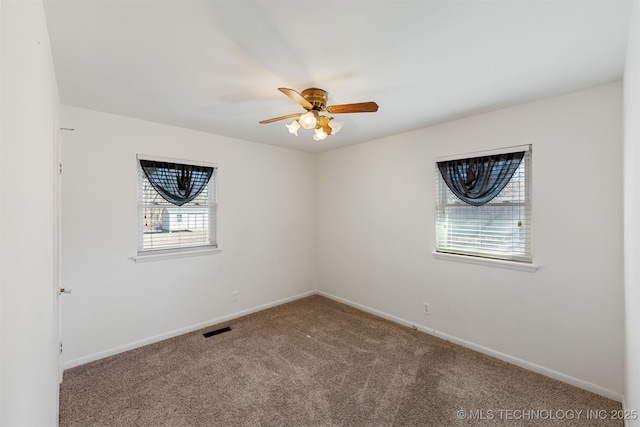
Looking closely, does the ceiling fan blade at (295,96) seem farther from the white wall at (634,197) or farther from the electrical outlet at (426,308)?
the electrical outlet at (426,308)

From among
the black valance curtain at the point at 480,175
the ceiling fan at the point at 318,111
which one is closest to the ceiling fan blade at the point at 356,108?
the ceiling fan at the point at 318,111

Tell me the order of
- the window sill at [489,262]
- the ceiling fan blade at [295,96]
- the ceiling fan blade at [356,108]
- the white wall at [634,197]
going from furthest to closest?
the window sill at [489,262], the ceiling fan blade at [356,108], the ceiling fan blade at [295,96], the white wall at [634,197]

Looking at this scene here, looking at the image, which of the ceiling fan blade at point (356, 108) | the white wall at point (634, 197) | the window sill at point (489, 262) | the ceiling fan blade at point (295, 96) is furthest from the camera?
the window sill at point (489, 262)

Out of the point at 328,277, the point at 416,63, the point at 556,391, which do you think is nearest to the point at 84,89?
the point at 416,63

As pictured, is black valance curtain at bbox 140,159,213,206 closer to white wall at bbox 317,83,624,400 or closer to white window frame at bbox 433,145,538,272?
white wall at bbox 317,83,624,400

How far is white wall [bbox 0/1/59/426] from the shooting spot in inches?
28.1

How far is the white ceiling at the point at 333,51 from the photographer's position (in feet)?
4.60

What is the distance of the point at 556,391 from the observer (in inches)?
88.9

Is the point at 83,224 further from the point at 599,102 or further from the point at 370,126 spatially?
A: the point at 599,102

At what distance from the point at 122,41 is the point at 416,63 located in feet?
6.03

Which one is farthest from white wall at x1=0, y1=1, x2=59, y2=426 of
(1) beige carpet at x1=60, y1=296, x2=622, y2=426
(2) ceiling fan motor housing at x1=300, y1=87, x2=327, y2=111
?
(2) ceiling fan motor housing at x1=300, y1=87, x2=327, y2=111

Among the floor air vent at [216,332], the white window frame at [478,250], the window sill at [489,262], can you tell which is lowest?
the floor air vent at [216,332]

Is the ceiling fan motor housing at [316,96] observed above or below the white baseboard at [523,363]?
above

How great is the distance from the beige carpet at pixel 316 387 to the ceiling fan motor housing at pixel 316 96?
2.31m
